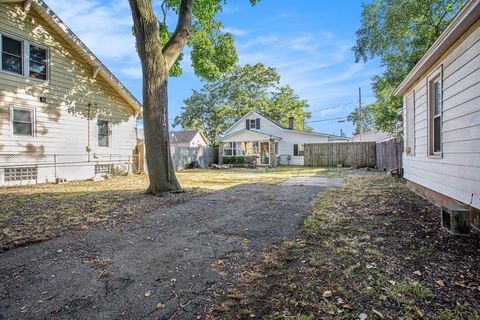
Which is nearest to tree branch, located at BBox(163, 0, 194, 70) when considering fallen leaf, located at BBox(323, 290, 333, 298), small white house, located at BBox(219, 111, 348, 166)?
fallen leaf, located at BBox(323, 290, 333, 298)

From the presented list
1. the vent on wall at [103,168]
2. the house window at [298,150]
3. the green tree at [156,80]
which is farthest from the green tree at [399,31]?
the vent on wall at [103,168]

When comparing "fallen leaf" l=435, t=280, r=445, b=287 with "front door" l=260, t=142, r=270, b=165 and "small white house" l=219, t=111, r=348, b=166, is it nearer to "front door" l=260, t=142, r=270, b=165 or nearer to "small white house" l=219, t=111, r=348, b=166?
"small white house" l=219, t=111, r=348, b=166

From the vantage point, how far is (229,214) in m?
4.85

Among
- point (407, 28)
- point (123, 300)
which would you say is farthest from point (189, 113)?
point (123, 300)

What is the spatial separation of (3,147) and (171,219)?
7.29 m

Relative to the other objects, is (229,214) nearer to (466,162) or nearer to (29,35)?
(466,162)

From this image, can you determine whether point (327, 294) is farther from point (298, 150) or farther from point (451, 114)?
point (298, 150)

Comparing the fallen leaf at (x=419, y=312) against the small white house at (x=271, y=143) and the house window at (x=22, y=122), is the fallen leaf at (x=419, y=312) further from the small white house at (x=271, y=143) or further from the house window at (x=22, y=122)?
the small white house at (x=271, y=143)

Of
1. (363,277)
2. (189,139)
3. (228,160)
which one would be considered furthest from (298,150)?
(363,277)

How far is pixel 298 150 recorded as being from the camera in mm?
23609

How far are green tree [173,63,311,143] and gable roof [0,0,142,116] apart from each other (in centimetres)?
2234

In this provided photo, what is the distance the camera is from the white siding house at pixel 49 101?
8289 mm

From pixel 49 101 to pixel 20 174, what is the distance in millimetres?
2764

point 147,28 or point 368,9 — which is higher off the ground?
point 368,9
